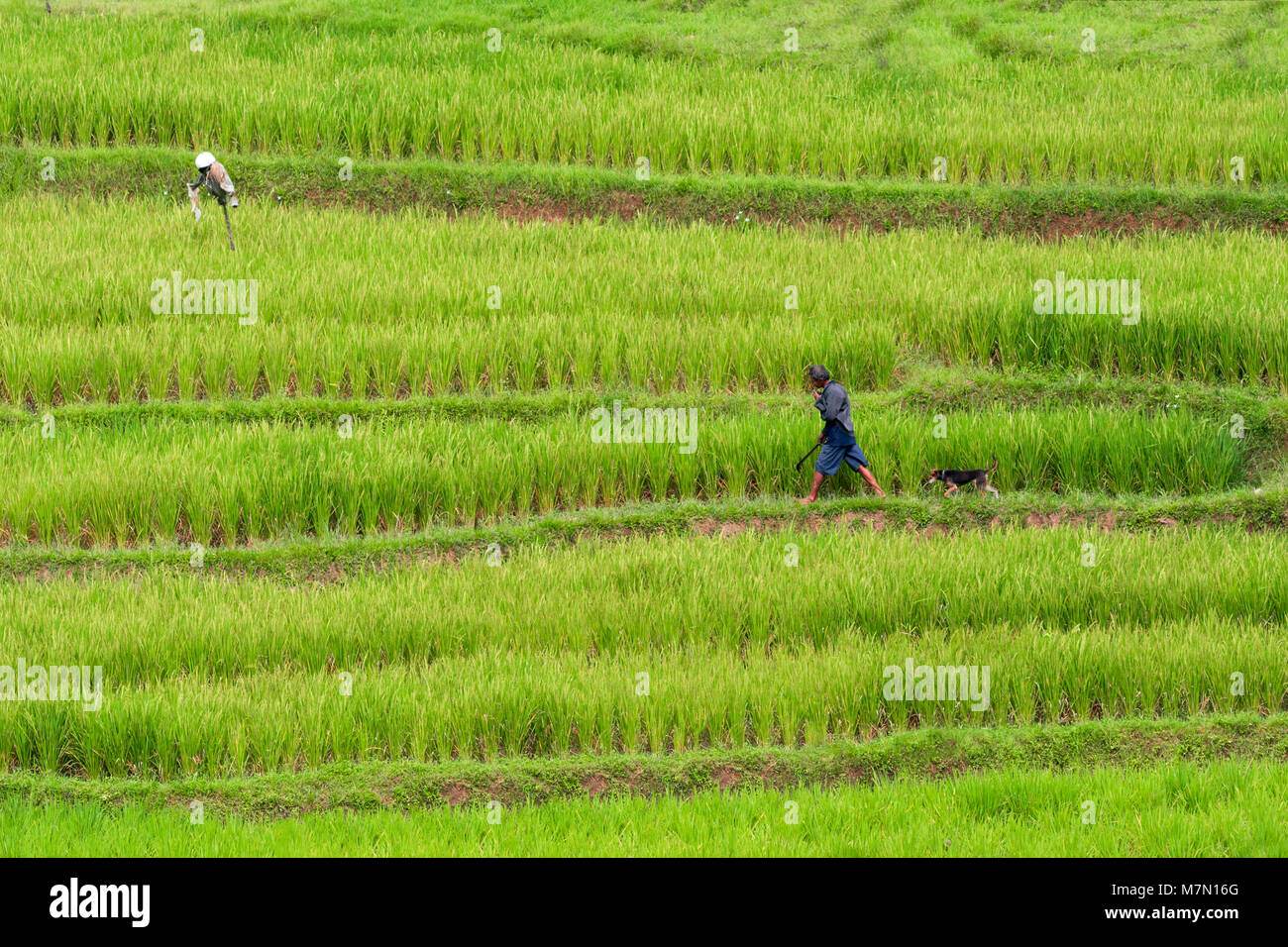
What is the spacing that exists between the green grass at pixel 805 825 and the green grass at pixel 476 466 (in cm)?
271

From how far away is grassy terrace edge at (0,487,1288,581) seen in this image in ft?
28.2

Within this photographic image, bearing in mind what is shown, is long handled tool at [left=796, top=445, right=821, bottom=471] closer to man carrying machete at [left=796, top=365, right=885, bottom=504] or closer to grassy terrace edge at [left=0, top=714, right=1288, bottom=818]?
man carrying machete at [left=796, top=365, right=885, bottom=504]

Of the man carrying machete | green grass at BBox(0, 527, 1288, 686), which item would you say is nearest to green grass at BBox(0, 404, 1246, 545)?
the man carrying machete

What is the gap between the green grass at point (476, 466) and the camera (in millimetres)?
8797

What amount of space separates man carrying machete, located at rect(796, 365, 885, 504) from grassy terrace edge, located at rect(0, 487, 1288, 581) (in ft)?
0.78

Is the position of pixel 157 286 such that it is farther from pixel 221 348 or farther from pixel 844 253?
pixel 844 253

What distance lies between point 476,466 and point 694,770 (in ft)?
9.88

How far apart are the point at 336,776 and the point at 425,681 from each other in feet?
2.21

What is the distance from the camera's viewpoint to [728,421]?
31.7 ft

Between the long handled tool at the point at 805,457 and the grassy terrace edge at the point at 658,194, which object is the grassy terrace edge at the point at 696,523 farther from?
the grassy terrace edge at the point at 658,194

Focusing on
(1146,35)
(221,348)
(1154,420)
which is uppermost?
(1146,35)

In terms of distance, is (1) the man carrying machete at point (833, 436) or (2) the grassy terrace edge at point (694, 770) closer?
(2) the grassy terrace edge at point (694, 770)

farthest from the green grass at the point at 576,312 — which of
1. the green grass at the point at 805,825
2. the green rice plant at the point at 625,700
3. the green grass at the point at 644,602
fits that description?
the green grass at the point at 805,825

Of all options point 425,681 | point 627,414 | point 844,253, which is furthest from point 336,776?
point 844,253
